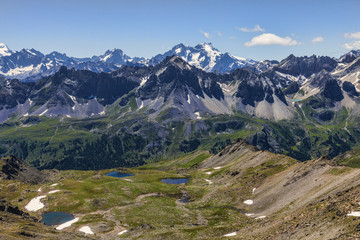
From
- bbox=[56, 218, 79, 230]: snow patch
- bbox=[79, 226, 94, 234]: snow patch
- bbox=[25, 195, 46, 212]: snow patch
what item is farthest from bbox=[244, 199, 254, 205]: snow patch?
bbox=[25, 195, 46, 212]: snow patch

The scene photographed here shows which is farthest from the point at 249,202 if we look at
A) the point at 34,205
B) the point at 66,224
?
the point at 34,205

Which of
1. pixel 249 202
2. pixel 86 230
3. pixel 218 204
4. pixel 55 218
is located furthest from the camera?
pixel 218 204

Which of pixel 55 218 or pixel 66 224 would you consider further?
pixel 55 218

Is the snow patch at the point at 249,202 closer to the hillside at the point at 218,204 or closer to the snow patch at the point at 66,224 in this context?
the hillside at the point at 218,204

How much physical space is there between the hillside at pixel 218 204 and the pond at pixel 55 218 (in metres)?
3.88

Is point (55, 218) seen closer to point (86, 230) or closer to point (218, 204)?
point (86, 230)

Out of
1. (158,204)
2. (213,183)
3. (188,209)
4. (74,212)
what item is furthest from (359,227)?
(213,183)

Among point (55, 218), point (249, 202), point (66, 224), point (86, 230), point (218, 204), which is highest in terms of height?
point (55, 218)

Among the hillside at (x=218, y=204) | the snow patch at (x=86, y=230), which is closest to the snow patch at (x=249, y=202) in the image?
the hillside at (x=218, y=204)

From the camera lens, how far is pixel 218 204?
139500 millimetres

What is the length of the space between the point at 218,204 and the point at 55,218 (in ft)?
223

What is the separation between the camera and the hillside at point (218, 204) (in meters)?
73.3

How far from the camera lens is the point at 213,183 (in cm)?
18512

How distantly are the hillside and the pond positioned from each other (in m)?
3.88
